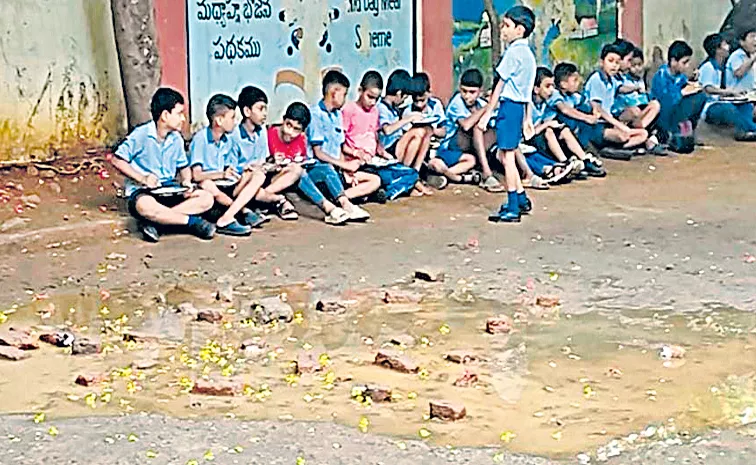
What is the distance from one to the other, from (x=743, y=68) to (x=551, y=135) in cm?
385

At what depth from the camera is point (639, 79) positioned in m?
14.2

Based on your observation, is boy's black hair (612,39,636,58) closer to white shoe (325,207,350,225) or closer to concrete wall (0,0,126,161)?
white shoe (325,207,350,225)

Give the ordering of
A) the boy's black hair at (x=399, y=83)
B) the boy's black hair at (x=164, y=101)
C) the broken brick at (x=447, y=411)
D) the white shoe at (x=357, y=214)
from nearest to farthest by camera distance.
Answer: the broken brick at (x=447, y=411) → the boy's black hair at (x=164, y=101) → the white shoe at (x=357, y=214) → the boy's black hair at (x=399, y=83)

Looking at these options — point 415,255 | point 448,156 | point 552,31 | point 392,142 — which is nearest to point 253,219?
point 415,255

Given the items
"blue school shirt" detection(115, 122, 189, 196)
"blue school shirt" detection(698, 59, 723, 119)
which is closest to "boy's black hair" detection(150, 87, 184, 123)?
"blue school shirt" detection(115, 122, 189, 196)

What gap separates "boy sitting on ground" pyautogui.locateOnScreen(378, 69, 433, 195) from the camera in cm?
1130

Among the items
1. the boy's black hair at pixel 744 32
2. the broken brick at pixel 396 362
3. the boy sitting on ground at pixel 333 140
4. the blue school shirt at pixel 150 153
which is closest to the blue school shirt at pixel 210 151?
the blue school shirt at pixel 150 153

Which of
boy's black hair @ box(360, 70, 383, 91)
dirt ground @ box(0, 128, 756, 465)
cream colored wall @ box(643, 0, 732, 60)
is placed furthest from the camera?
cream colored wall @ box(643, 0, 732, 60)

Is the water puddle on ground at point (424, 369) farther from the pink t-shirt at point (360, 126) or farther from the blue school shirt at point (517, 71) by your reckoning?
the pink t-shirt at point (360, 126)

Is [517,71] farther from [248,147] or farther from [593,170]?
[593,170]

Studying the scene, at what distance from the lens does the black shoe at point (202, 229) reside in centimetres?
952

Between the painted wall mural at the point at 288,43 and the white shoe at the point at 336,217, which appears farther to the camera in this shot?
the painted wall mural at the point at 288,43

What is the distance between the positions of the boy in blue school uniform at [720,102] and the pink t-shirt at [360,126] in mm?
5125

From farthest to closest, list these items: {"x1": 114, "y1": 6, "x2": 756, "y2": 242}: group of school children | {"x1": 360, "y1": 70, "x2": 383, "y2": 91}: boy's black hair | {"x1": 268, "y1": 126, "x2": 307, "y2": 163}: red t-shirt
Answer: {"x1": 360, "y1": 70, "x2": 383, "y2": 91}: boy's black hair, {"x1": 268, "y1": 126, "x2": 307, "y2": 163}: red t-shirt, {"x1": 114, "y1": 6, "x2": 756, "y2": 242}: group of school children
